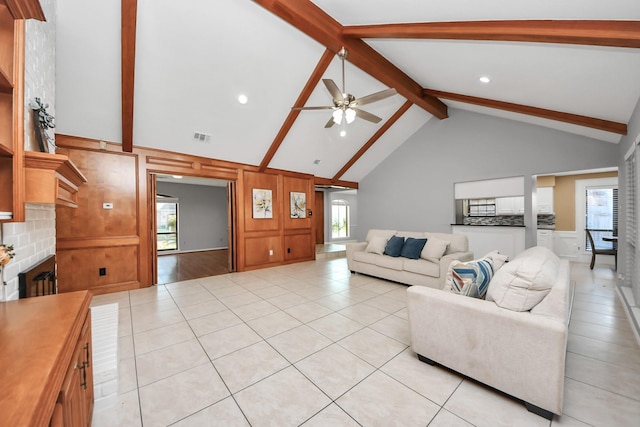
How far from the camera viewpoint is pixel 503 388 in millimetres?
1643

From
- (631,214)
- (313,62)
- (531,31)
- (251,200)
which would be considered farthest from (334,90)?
(631,214)

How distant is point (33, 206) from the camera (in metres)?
1.94

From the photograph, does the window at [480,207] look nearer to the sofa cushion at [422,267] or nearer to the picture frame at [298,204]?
the sofa cushion at [422,267]

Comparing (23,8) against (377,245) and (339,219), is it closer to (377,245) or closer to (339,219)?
(377,245)

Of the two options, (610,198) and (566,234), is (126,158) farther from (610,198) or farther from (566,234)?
(610,198)

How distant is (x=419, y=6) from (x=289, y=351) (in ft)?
11.5

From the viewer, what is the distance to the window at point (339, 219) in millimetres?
9891

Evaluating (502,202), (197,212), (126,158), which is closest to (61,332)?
(126,158)

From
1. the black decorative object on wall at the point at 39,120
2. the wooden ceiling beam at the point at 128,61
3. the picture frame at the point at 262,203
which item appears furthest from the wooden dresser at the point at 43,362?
the picture frame at the point at 262,203

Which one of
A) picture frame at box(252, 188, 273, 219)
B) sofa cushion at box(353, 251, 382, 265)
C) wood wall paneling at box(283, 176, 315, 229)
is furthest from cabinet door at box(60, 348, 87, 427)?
wood wall paneling at box(283, 176, 315, 229)

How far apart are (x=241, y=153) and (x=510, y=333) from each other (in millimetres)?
4937

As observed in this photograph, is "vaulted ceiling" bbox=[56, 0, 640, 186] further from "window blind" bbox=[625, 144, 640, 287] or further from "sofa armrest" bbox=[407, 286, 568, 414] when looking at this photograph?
"sofa armrest" bbox=[407, 286, 568, 414]

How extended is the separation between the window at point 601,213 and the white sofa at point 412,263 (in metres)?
4.32

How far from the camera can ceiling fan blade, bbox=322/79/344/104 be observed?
2.86 meters
